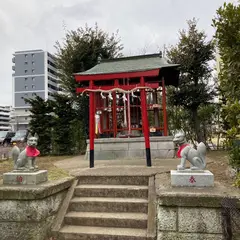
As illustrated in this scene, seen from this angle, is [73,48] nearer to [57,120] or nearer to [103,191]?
[57,120]

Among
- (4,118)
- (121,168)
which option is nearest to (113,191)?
(121,168)

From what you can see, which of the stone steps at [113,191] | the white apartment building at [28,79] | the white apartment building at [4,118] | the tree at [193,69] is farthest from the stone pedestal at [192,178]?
the white apartment building at [4,118]

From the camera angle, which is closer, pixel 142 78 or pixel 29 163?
pixel 29 163

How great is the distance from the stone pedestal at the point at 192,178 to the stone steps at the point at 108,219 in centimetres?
66

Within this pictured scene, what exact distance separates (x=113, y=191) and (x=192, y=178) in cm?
122

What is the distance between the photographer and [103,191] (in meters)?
3.54

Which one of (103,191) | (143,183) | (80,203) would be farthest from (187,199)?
(80,203)

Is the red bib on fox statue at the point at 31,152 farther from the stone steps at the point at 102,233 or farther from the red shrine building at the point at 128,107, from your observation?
the red shrine building at the point at 128,107

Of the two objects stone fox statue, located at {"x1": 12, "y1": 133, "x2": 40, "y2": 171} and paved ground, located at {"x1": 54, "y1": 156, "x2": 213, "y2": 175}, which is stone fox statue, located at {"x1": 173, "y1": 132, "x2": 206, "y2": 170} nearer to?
paved ground, located at {"x1": 54, "y1": 156, "x2": 213, "y2": 175}

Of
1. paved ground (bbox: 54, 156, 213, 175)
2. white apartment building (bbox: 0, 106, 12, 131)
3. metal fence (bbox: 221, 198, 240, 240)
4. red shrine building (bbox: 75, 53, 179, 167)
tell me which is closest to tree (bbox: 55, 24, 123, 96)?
red shrine building (bbox: 75, 53, 179, 167)

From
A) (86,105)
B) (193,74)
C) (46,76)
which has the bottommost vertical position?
(86,105)

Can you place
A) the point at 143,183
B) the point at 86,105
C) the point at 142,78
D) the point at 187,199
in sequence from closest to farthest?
the point at 187,199 → the point at 143,183 → the point at 142,78 → the point at 86,105

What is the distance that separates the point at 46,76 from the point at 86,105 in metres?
43.7

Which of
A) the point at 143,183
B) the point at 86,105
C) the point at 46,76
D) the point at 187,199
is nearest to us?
the point at 187,199
